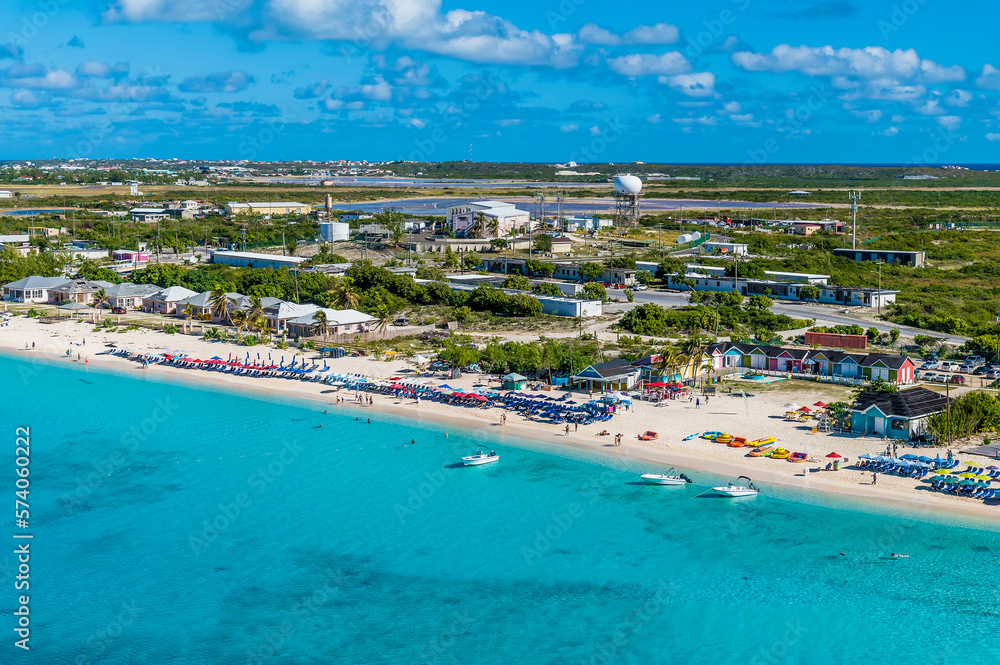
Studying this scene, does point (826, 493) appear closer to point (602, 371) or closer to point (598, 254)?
point (602, 371)

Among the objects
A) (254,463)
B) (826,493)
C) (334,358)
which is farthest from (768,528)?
(334,358)

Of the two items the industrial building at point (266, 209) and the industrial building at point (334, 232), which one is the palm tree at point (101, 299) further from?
the industrial building at point (266, 209)

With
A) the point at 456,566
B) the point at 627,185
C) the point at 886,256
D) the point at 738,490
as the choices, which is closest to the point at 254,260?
the point at 627,185

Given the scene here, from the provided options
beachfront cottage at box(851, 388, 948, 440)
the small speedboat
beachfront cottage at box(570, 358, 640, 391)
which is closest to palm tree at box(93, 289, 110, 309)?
beachfront cottage at box(570, 358, 640, 391)

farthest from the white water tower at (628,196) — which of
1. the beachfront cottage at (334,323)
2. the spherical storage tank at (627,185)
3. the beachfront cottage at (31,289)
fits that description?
the beachfront cottage at (31,289)

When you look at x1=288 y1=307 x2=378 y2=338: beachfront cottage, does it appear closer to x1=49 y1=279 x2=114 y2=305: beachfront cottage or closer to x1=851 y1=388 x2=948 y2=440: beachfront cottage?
x1=49 y1=279 x2=114 y2=305: beachfront cottage
